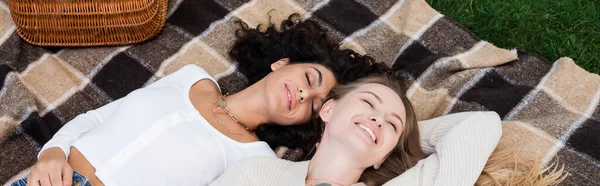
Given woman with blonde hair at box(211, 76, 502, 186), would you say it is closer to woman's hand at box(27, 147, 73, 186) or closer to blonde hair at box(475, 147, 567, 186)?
blonde hair at box(475, 147, 567, 186)

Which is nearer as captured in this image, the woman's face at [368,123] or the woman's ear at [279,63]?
the woman's face at [368,123]

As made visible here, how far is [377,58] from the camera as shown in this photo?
132 inches

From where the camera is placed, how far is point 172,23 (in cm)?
347

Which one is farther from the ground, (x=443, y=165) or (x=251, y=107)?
(x=443, y=165)

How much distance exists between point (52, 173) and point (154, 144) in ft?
1.15

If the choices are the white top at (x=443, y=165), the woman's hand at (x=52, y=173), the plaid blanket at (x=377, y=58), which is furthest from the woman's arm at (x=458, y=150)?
the woman's hand at (x=52, y=173)

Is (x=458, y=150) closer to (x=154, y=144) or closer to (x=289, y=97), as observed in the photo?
(x=289, y=97)

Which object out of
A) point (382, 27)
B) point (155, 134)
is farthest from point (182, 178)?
point (382, 27)

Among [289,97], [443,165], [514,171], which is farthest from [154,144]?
[514,171]

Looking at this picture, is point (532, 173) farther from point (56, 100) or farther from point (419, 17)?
point (56, 100)

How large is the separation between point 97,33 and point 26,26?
12.1 inches

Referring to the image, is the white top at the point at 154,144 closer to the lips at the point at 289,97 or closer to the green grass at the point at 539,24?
the lips at the point at 289,97

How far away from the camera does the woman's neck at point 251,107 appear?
2750 mm

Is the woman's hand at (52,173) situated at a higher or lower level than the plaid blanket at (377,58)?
higher
